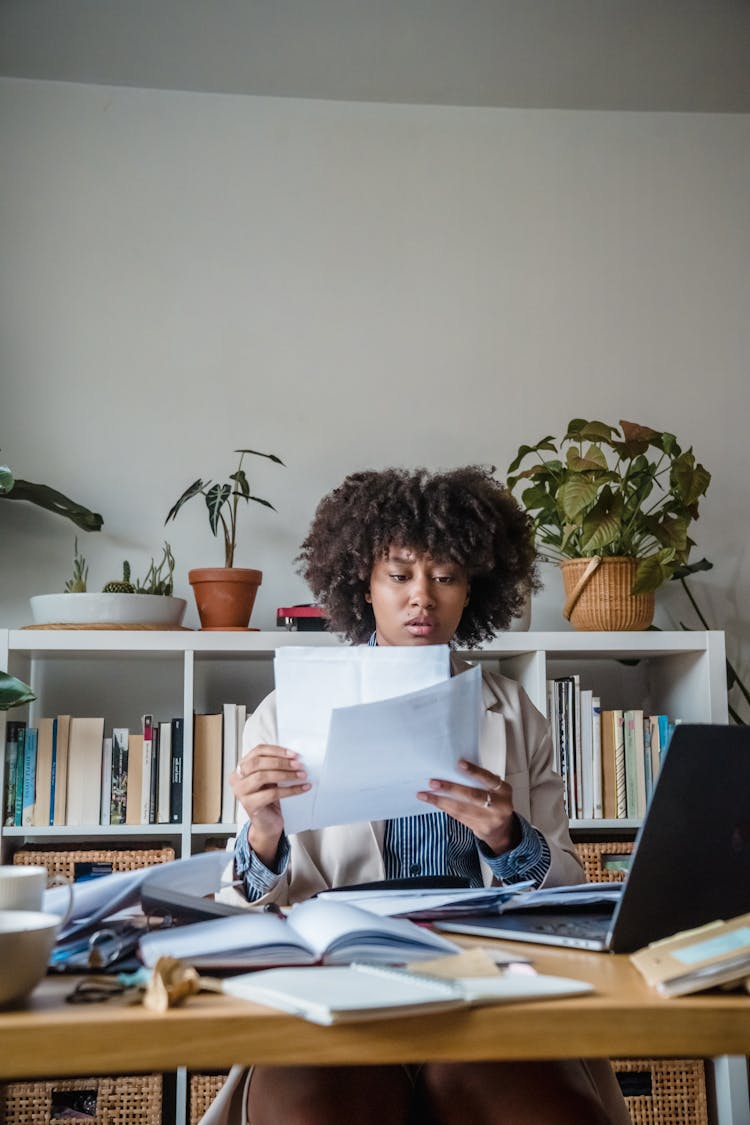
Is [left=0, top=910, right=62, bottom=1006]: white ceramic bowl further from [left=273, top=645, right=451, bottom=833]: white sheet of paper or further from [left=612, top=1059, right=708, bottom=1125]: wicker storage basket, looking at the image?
[left=612, top=1059, right=708, bottom=1125]: wicker storage basket

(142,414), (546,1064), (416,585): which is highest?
(142,414)

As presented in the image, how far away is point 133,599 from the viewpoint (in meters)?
A: 2.51

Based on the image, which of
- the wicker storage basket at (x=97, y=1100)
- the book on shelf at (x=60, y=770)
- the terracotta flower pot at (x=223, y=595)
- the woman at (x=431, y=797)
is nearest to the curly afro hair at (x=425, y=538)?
the woman at (x=431, y=797)

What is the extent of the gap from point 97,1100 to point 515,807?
1287mm

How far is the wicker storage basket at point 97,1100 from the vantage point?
7.55ft

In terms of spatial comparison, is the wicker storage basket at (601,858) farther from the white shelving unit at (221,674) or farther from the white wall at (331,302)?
the white wall at (331,302)

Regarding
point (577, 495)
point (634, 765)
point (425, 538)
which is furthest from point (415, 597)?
point (634, 765)

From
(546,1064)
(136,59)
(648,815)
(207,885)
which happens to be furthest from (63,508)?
(648,815)

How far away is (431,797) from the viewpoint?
1246 mm

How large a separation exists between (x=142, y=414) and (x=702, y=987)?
2.43 meters

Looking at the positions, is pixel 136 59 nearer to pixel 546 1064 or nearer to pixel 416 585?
pixel 416 585

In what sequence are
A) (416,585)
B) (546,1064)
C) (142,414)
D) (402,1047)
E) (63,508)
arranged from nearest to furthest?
1. (402,1047)
2. (546,1064)
3. (416,585)
4. (63,508)
5. (142,414)

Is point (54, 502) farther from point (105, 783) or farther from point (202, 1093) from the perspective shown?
point (202, 1093)

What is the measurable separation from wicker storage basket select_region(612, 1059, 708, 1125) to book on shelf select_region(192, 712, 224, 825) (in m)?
1.07
